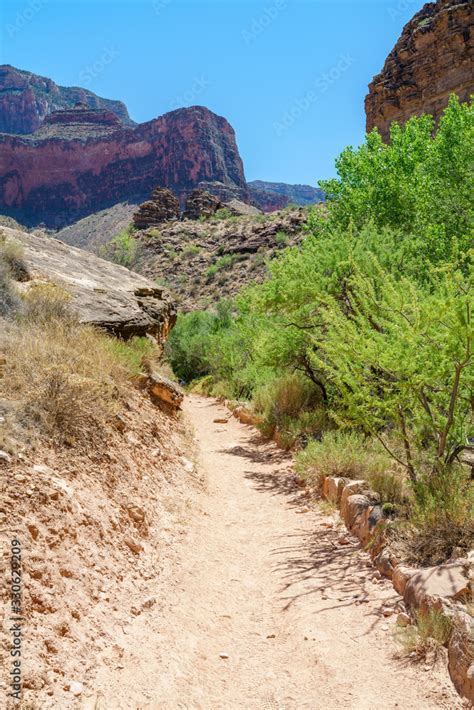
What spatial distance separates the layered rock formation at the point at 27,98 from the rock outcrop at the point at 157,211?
8966cm

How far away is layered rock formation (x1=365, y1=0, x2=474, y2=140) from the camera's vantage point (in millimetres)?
40594

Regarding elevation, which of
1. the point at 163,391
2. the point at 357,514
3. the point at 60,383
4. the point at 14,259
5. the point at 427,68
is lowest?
the point at 357,514

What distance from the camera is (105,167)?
339ft

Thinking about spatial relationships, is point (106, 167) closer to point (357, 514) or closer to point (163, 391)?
point (163, 391)

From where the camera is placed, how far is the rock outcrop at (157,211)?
57031 mm

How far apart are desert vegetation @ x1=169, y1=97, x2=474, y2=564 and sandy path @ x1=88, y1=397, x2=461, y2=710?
0.90 meters

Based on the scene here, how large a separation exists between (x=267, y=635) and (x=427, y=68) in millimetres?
51602

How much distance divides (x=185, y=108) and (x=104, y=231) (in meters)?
48.5

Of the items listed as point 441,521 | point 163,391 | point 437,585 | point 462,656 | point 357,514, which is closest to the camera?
point 462,656

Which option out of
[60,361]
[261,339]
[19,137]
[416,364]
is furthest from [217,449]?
[19,137]

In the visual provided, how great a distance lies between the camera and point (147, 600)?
3898 millimetres

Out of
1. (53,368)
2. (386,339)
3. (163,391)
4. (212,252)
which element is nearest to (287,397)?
(163,391)

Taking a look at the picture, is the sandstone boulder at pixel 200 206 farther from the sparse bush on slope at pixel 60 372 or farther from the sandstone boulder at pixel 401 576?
the sandstone boulder at pixel 401 576

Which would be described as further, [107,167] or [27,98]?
[27,98]
